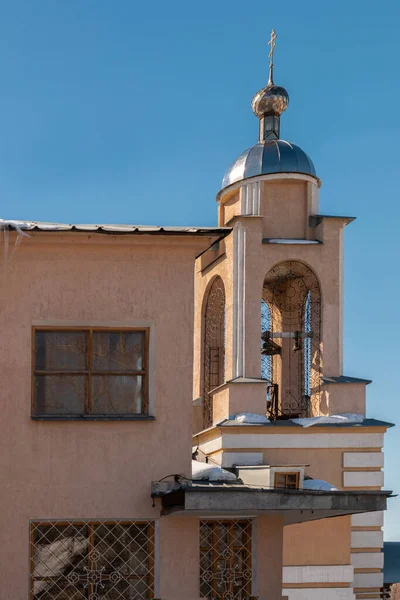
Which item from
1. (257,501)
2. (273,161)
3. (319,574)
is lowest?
(319,574)

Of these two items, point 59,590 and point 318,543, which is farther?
point 318,543

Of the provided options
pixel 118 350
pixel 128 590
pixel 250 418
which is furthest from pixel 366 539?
pixel 118 350

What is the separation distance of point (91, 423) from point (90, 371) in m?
0.64

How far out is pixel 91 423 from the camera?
1502 centimetres

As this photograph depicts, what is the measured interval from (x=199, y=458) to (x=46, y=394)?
1143 centimetres

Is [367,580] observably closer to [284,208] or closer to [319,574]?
[319,574]

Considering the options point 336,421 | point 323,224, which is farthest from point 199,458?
point 323,224

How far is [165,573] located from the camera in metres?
14.9

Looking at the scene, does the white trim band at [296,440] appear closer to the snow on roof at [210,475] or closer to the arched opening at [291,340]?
the arched opening at [291,340]

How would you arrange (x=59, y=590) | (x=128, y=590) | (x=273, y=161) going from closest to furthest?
(x=59, y=590)
(x=128, y=590)
(x=273, y=161)

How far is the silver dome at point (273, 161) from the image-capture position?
1051 inches

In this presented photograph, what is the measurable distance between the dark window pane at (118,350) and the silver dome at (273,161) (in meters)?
12.0

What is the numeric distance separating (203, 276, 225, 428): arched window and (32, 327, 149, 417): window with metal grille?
1249 centimetres

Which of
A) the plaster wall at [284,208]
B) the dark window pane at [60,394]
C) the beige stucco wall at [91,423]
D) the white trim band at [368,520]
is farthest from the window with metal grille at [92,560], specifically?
the plaster wall at [284,208]
